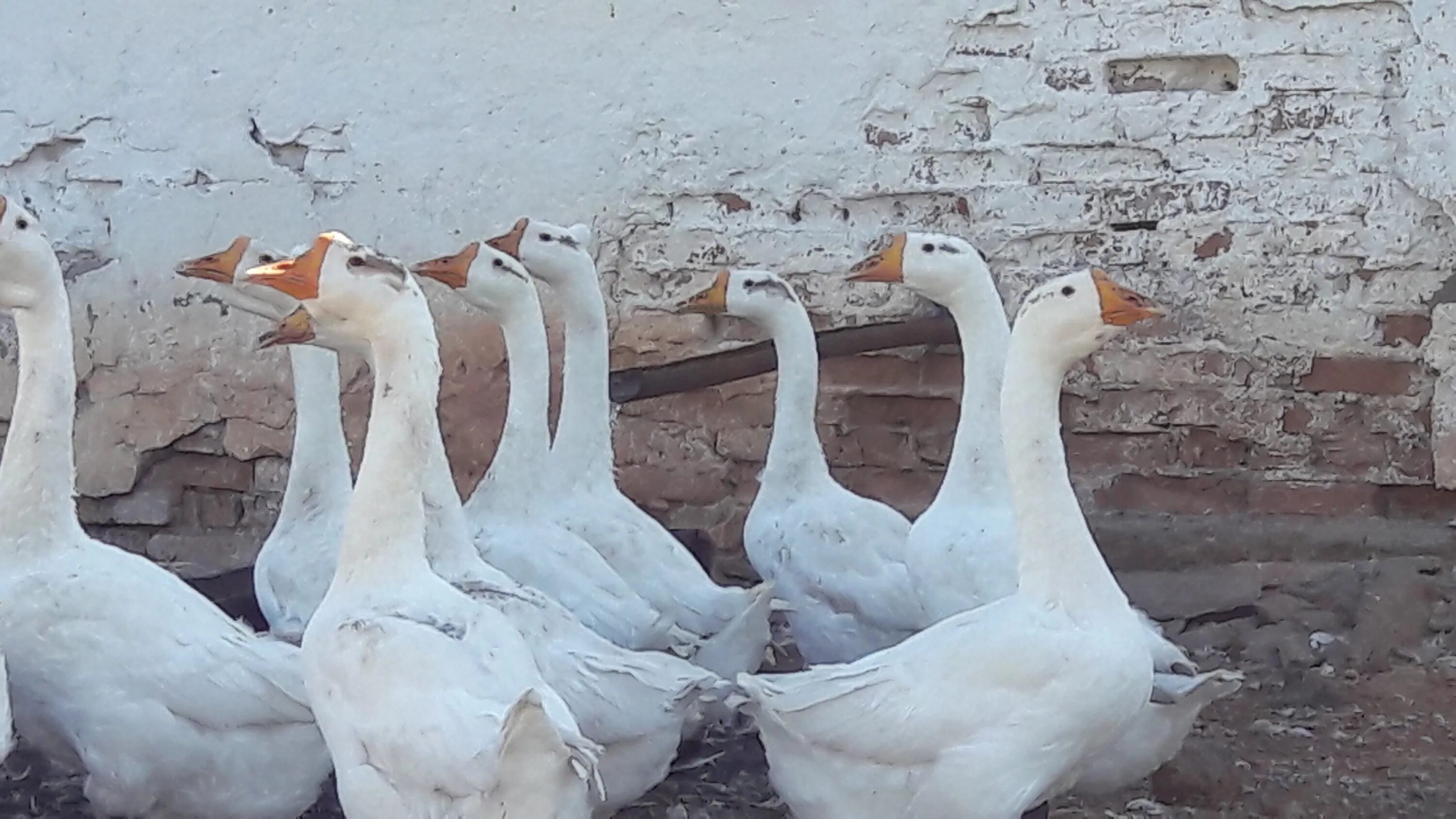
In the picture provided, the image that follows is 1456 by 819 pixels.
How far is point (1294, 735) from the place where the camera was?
4387 mm

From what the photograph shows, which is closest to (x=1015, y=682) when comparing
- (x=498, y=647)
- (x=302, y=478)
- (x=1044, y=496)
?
(x=1044, y=496)

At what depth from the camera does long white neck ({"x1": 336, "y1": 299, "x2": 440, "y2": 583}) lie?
10.8ft

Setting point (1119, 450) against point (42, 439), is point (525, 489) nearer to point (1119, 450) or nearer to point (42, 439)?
point (42, 439)

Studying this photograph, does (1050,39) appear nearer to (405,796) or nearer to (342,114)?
(342,114)

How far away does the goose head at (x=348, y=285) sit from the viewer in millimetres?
3301

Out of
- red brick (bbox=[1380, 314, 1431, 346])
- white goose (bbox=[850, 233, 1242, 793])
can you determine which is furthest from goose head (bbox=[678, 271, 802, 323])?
red brick (bbox=[1380, 314, 1431, 346])

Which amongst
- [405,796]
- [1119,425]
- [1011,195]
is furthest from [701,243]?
[405,796]

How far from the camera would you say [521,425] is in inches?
180

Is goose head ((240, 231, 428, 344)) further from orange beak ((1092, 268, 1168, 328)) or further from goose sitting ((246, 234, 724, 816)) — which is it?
orange beak ((1092, 268, 1168, 328))

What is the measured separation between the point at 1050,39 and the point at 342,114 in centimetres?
195

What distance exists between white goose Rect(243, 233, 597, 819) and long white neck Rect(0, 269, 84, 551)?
71 centimetres

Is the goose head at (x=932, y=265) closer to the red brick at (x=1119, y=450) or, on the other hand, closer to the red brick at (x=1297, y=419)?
the red brick at (x=1119, y=450)

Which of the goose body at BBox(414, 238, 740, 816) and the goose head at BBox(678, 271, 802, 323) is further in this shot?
the goose head at BBox(678, 271, 802, 323)

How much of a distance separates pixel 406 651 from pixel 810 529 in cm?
169
